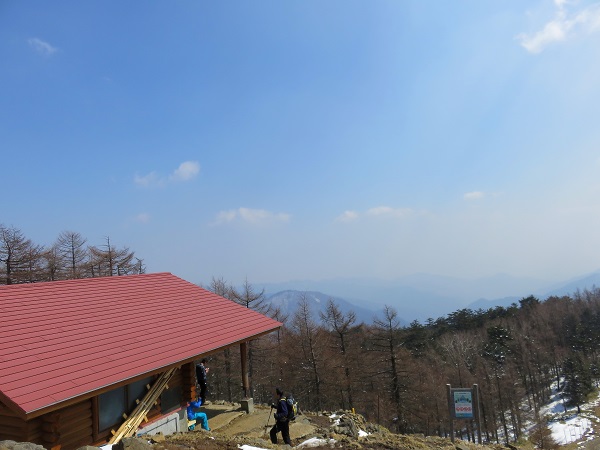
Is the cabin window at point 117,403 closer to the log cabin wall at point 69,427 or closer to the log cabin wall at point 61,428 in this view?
the log cabin wall at point 61,428

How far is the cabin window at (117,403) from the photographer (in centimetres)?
1021

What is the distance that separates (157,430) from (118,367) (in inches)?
129

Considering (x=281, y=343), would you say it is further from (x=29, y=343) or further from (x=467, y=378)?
(x=29, y=343)

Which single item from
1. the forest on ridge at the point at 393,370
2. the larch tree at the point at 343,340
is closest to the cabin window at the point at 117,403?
the forest on ridge at the point at 393,370

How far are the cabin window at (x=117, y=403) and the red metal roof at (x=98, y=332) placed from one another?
1.17 m

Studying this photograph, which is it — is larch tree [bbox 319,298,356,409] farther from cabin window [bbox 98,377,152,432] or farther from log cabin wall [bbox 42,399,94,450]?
log cabin wall [bbox 42,399,94,450]

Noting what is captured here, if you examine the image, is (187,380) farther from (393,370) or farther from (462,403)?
(393,370)

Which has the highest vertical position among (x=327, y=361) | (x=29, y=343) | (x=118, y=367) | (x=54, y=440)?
(x=29, y=343)

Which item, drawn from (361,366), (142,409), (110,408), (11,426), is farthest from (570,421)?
(11,426)

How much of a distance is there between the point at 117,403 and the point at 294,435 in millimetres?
5560

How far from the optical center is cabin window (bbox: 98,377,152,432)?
1021 cm

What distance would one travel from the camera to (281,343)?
39.2m

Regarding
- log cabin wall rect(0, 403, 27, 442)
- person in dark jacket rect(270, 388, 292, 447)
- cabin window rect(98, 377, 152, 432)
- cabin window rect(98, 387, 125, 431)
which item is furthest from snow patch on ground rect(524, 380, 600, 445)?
log cabin wall rect(0, 403, 27, 442)

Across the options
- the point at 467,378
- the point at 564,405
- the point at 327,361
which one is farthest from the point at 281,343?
the point at 564,405
